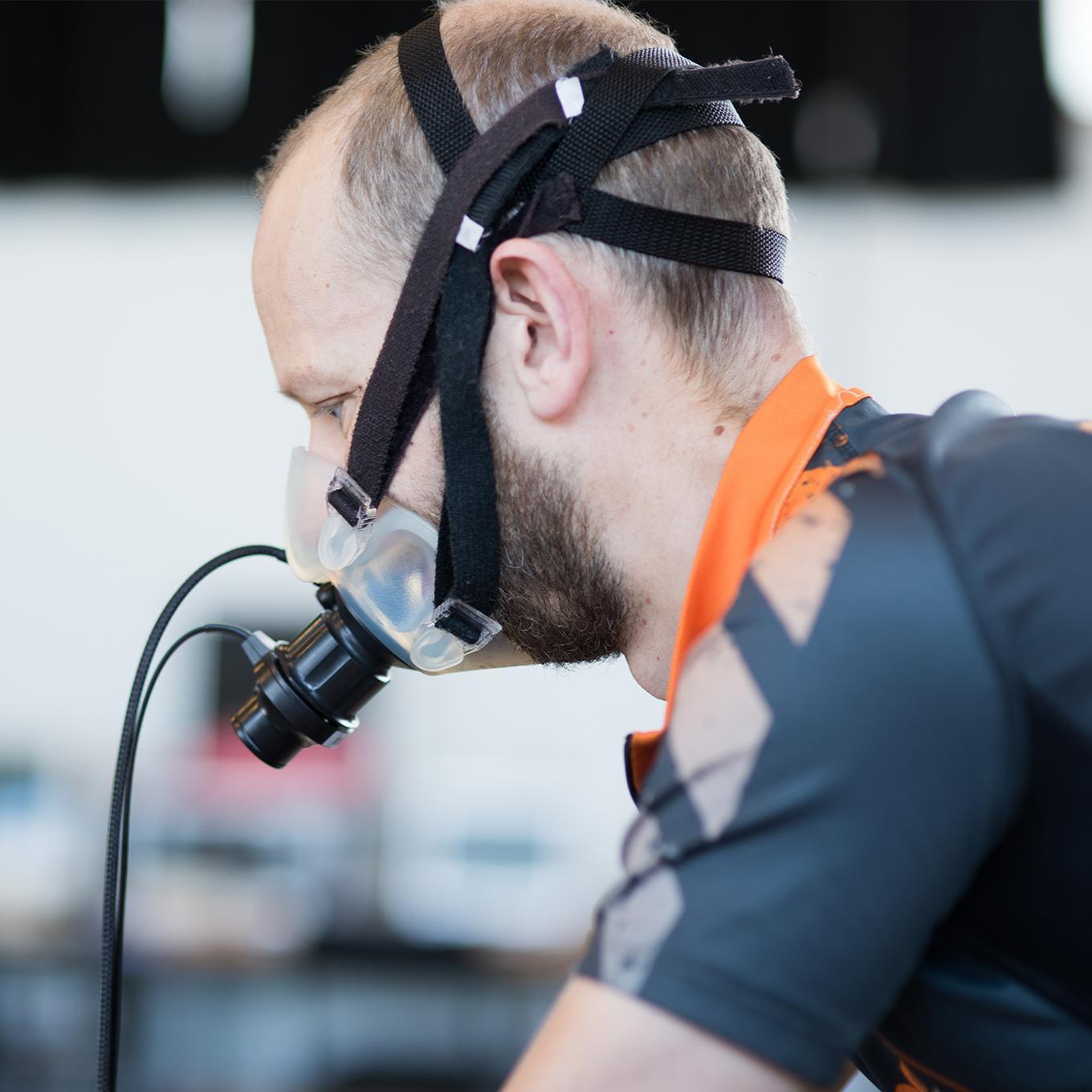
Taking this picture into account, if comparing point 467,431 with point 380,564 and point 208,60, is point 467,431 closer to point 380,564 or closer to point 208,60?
point 380,564

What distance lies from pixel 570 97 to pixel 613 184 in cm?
7

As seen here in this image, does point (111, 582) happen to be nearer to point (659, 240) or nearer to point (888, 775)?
point (659, 240)

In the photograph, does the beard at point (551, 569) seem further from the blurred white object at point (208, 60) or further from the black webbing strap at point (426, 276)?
the blurred white object at point (208, 60)

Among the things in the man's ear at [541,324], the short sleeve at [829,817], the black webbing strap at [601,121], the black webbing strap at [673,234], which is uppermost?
the black webbing strap at [601,121]

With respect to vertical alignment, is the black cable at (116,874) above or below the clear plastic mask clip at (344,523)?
below

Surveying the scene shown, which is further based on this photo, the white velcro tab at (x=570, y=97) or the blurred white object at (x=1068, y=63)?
the blurred white object at (x=1068, y=63)

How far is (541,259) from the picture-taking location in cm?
99

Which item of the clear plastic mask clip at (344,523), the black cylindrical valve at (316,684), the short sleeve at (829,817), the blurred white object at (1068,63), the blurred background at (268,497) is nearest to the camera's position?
the short sleeve at (829,817)

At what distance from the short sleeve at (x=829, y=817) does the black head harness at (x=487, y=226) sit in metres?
0.47

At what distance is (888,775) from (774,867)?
67 millimetres

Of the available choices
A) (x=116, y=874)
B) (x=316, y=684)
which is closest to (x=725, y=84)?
(x=316, y=684)

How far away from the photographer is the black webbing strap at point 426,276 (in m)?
1.01

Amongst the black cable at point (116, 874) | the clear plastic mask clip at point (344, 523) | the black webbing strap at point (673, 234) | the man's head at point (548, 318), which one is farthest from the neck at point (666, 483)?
the black cable at point (116, 874)

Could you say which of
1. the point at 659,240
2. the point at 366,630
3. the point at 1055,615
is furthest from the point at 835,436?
the point at 366,630
